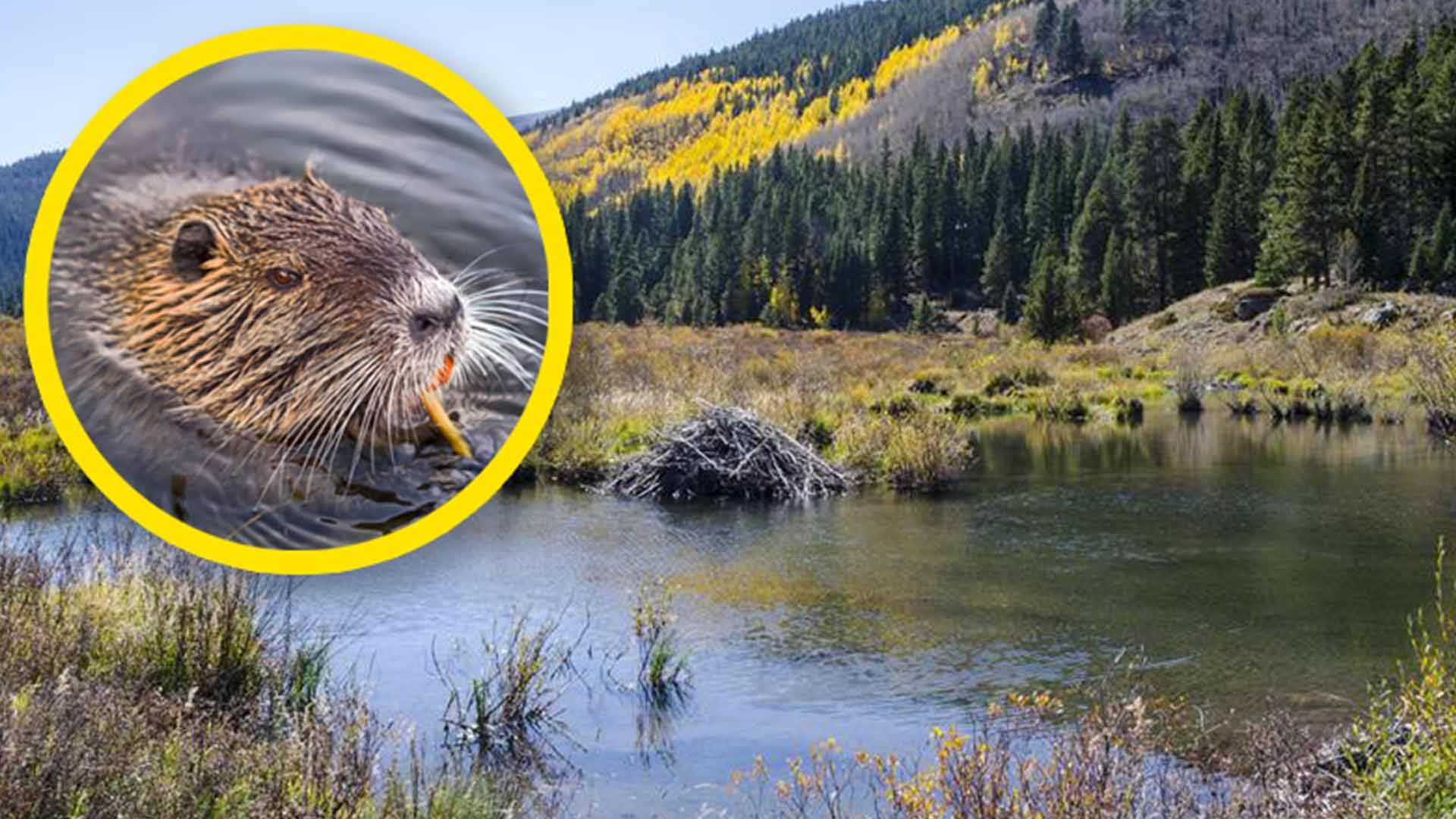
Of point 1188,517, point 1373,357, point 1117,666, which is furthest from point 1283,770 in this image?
point 1373,357

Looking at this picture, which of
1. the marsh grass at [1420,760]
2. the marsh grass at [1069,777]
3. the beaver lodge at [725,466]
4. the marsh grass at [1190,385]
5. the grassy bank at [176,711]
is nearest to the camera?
the grassy bank at [176,711]

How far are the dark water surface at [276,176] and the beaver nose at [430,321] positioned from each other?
81 millimetres

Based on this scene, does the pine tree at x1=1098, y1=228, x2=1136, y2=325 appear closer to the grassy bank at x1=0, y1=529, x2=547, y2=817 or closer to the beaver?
the grassy bank at x1=0, y1=529, x2=547, y2=817

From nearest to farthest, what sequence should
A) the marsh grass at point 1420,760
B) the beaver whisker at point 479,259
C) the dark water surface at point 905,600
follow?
the beaver whisker at point 479,259
the marsh grass at point 1420,760
the dark water surface at point 905,600

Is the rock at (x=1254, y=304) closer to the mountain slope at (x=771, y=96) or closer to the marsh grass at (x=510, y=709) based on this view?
the marsh grass at (x=510, y=709)

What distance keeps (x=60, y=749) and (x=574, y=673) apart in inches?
208

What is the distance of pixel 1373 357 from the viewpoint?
36.0 metres

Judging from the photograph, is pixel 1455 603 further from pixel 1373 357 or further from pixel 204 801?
pixel 1373 357

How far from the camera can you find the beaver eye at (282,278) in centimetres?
172

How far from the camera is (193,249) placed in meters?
1.71

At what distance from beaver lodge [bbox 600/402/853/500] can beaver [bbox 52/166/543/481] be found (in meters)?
16.0

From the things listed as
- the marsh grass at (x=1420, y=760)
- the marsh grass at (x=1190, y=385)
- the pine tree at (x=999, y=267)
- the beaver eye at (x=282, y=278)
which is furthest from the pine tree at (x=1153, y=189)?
the beaver eye at (x=282, y=278)

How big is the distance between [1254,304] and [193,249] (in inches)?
2127

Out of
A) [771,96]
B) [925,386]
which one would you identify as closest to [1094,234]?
[925,386]
